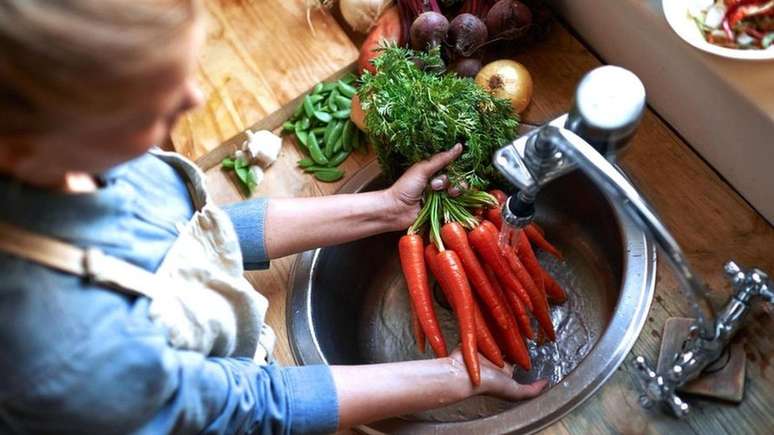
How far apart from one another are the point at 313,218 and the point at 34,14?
65 centimetres

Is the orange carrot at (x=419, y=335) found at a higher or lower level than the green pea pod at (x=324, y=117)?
lower

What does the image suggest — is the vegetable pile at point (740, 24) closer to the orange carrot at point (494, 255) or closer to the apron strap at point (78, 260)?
the orange carrot at point (494, 255)

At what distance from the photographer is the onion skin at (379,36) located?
120 centimetres

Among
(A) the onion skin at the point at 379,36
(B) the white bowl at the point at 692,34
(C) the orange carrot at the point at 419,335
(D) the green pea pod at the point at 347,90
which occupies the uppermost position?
(B) the white bowl at the point at 692,34

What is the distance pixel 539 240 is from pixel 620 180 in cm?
51

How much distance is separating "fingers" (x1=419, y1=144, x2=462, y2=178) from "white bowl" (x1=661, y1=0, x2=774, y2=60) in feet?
1.10

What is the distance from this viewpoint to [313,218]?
1.08 m

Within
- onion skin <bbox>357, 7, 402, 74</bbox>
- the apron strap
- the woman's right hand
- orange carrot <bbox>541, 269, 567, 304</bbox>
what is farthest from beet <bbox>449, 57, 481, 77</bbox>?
the apron strap

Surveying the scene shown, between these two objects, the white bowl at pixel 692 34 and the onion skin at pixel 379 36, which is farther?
the onion skin at pixel 379 36

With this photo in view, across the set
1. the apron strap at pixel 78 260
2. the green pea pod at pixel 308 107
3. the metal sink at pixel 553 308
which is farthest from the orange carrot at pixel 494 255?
the apron strap at pixel 78 260

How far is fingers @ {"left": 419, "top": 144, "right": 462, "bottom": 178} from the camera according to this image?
1069 mm

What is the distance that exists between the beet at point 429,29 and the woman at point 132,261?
0.73ft

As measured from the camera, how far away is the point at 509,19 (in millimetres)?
1151

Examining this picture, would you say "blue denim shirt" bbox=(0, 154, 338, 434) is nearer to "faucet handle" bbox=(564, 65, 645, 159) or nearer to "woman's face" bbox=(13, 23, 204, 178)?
"woman's face" bbox=(13, 23, 204, 178)
